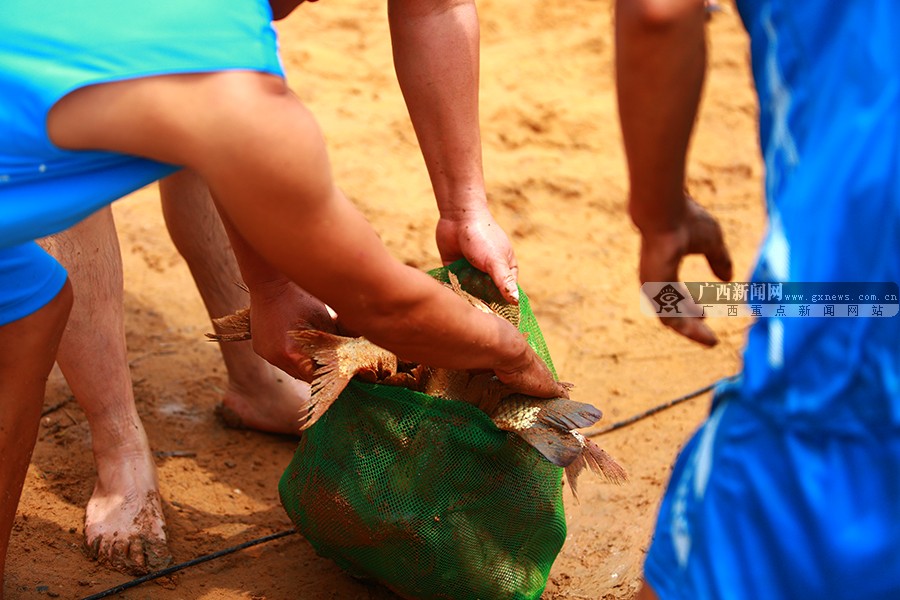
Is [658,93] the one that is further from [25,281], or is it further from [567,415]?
[25,281]

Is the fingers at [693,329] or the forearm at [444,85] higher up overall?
the forearm at [444,85]

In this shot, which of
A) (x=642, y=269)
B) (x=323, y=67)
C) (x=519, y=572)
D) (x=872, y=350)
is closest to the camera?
(x=872, y=350)

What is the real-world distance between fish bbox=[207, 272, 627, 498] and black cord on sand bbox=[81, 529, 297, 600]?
1.80 ft

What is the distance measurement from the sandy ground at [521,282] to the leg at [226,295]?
0.10m

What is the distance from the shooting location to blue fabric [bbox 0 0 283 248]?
4.08ft

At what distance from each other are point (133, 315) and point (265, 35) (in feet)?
6.84

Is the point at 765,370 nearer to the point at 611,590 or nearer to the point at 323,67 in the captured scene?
the point at 611,590

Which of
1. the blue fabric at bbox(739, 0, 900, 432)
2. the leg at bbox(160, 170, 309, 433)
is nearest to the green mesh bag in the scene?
the leg at bbox(160, 170, 309, 433)

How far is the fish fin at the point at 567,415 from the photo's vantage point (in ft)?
6.41

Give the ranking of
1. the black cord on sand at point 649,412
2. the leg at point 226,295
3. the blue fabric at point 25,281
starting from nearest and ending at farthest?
the blue fabric at point 25,281, the leg at point 226,295, the black cord on sand at point 649,412

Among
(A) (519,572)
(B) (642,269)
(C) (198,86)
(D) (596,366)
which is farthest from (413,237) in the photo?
(C) (198,86)

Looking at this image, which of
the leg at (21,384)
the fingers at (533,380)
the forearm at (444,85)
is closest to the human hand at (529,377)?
the fingers at (533,380)

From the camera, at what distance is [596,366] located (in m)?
3.23

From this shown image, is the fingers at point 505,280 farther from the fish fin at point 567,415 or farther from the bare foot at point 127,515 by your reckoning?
the bare foot at point 127,515
